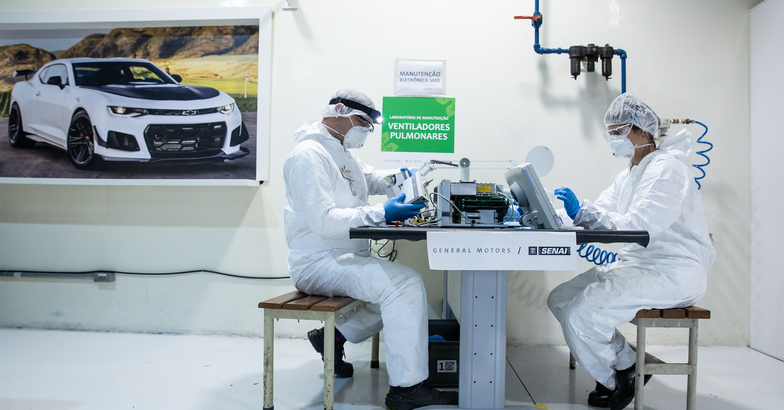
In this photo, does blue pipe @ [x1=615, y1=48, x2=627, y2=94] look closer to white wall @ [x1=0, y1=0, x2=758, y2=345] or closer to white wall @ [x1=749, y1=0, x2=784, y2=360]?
white wall @ [x1=0, y1=0, x2=758, y2=345]

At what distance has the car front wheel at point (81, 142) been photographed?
8.53 feet

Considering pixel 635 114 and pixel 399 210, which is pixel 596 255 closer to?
pixel 635 114

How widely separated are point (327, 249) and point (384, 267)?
0.27 metres

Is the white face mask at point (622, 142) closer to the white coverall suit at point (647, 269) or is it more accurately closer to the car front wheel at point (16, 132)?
the white coverall suit at point (647, 269)

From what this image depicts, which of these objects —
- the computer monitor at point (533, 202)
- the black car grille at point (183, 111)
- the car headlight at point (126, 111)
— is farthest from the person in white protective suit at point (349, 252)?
the car headlight at point (126, 111)

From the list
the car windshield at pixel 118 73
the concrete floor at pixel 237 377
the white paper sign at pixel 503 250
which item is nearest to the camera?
the white paper sign at pixel 503 250

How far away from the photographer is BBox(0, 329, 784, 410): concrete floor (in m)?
1.78

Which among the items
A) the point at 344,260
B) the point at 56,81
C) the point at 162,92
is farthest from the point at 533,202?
the point at 56,81

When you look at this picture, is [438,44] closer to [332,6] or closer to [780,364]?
[332,6]

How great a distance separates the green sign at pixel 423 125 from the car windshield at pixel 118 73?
4.61 ft

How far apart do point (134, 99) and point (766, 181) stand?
12.0 feet

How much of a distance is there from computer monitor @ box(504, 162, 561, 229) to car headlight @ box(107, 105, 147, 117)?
218 centimetres

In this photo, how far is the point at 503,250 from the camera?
A: 4.35ft

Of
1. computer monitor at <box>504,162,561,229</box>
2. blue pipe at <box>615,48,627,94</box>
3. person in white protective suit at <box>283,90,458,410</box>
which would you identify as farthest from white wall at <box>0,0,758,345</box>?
computer monitor at <box>504,162,561,229</box>
